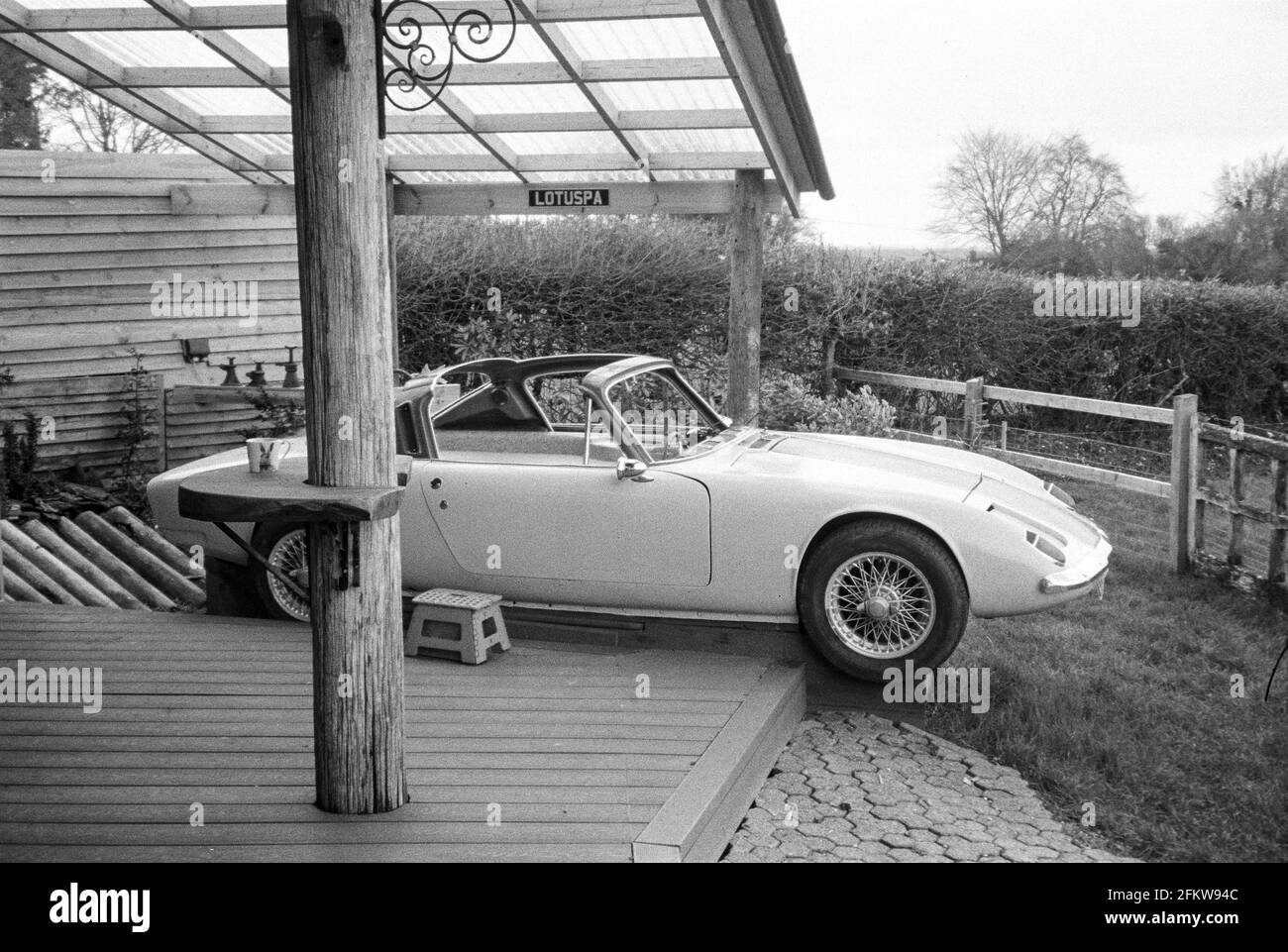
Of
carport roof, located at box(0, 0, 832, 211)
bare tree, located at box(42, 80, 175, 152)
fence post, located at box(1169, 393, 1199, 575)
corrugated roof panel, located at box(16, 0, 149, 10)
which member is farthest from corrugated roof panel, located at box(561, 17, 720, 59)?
bare tree, located at box(42, 80, 175, 152)

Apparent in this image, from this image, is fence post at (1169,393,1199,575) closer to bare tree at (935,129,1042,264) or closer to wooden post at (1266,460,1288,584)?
wooden post at (1266,460,1288,584)

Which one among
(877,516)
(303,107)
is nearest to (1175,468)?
(877,516)

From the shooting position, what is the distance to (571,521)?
18.5ft

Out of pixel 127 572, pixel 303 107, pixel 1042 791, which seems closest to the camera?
pixel 303 107

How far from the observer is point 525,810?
3.81 metres

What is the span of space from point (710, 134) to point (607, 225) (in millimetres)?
4640

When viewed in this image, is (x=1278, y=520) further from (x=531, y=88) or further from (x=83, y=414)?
(x=83, y=414)

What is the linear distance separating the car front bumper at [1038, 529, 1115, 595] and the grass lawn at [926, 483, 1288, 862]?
0.65 m

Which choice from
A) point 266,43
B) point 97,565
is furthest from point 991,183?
point 97,565

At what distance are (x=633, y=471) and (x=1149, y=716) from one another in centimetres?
258

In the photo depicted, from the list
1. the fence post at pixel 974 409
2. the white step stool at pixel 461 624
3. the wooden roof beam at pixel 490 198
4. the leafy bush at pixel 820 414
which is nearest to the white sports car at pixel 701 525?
the white step stool at pixel 461 624

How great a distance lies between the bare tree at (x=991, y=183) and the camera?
21297mm

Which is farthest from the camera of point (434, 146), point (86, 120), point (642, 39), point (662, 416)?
point (86, 120)
